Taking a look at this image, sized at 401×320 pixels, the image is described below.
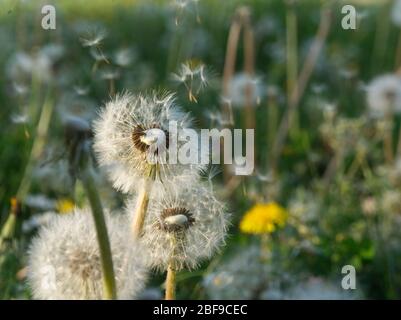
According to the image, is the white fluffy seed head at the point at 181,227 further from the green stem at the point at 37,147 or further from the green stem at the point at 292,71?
the green stem at the point at 292,71

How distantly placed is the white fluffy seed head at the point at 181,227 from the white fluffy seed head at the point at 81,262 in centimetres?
5

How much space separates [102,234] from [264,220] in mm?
1064

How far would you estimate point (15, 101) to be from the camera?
3355 millimetres

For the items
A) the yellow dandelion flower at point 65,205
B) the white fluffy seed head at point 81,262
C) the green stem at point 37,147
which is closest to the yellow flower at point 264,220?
the yellow dandelion flower at point 65,205

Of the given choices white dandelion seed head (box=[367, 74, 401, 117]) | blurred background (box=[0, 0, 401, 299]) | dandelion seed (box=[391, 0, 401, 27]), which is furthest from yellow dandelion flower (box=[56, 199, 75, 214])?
dandelion seed (box=[391, 0, 401, 27])

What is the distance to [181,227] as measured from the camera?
164cm

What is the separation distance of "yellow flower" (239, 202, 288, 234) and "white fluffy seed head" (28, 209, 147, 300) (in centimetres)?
81

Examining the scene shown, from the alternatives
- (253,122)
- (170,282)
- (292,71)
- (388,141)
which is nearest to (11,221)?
(170,282)

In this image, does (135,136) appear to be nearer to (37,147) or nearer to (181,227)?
(181,227)

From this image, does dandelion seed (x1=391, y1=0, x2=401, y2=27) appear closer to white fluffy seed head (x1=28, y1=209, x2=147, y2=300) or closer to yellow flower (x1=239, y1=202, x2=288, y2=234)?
yellow flower (x1=239, y1=202, x2=288, y2=234)

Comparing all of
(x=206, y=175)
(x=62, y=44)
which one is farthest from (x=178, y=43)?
(x=206, y=175)

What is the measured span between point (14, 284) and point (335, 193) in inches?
44.0

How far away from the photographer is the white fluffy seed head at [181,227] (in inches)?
64.3
